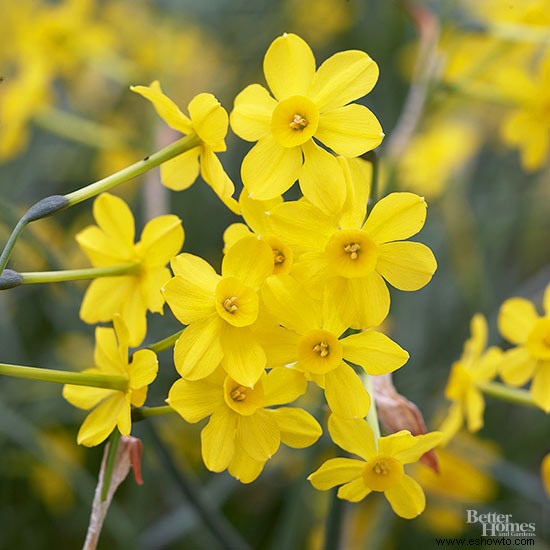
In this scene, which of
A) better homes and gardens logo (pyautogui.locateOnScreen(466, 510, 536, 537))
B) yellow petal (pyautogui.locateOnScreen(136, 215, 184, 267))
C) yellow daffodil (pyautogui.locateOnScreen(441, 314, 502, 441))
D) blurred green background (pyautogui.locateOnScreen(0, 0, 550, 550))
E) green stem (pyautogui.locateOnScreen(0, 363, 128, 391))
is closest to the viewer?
green stem (pyautogui.locateOnScreen(0, 363, 128, 391))

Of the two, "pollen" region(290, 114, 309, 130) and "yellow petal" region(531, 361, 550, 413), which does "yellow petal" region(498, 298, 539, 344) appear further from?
"pollen" region(290, 114, 309, 130)

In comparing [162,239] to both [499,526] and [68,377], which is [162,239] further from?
[499,526]

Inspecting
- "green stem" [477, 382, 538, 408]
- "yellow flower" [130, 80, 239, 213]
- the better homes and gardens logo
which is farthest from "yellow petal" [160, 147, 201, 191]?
the better homes and gardens logo

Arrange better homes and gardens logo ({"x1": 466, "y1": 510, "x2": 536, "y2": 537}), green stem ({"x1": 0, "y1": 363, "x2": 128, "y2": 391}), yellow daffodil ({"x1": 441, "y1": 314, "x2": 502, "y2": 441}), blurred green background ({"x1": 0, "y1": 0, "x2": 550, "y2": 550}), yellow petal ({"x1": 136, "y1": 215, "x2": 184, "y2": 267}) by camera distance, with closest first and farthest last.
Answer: green stem ({"x1": 0, "y1": 363, "x2": 128, "y2": 391}) < yellow petal ({"x1": 136, "y1": 215, "x2": 184, "y2": 267}) < yellow daffodil ({"x1": 441, "y1": 314, "x2": 502, "y2": 441}) < better homes and gardens logo ({"x1": 466, "y1": 510, "x2": 536, "y2": 537}) < blurred green background ({"x1": 0, "y1": 0, "x2": 550, "y2": 550})

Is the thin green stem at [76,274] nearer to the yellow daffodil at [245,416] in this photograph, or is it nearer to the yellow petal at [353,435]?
the yellow daffodil at [245,416]

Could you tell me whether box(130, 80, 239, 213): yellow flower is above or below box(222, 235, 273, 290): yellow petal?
above

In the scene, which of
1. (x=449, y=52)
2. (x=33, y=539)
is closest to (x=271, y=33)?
(x=449, y=52)
